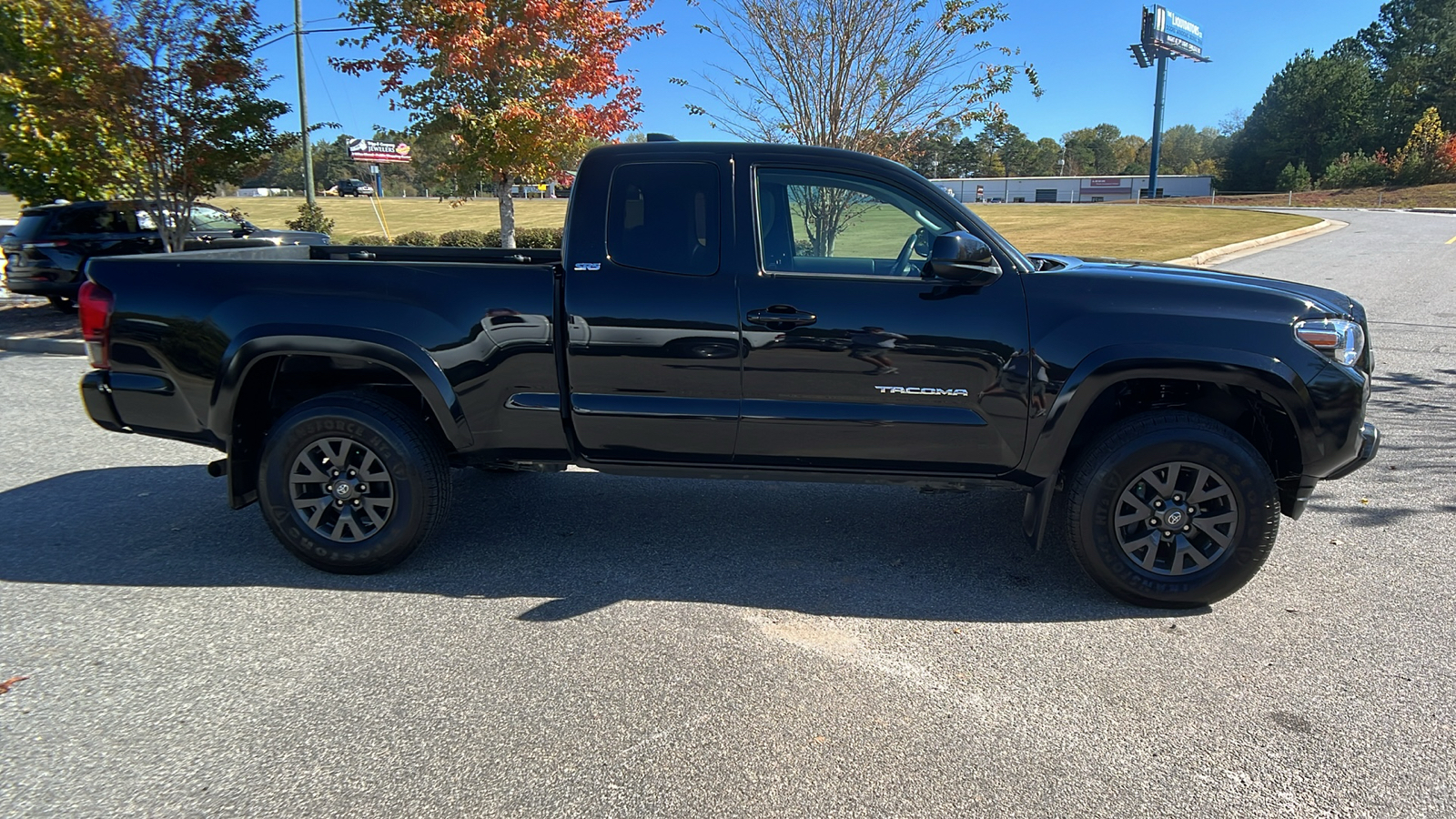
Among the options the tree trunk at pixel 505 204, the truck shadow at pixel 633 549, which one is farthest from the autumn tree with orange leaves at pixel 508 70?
the truck shadow at pixel 633 549

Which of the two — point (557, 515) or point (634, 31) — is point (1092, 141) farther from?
point (557, 515)

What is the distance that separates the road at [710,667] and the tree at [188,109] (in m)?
8.05

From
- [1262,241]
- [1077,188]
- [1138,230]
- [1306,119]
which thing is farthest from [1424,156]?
[1262,241]

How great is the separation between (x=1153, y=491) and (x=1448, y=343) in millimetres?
9214

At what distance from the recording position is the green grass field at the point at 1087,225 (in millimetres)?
23703

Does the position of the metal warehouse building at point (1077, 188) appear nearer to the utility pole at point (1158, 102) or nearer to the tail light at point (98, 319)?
the utility pole at point (1158, 102)

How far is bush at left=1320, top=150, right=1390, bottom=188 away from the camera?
62.4 metres

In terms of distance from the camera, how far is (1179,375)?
12.4 ft

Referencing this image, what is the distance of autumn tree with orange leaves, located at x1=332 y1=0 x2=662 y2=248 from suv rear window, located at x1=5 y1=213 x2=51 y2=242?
4.71 meters

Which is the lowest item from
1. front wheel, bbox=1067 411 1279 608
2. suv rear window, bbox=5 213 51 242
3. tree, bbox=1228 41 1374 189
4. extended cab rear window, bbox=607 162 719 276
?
front wheel, bbox=1067 411 1279 608

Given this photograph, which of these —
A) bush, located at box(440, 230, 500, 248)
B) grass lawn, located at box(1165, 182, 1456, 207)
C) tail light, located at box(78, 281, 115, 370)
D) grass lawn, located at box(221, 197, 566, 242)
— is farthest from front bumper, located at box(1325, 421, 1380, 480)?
grass lawn, located at box(1165, 182, 1456, 207)

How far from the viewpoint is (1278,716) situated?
3.12 meters

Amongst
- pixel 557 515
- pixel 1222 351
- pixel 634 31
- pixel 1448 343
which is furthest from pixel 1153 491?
pixel 634 31

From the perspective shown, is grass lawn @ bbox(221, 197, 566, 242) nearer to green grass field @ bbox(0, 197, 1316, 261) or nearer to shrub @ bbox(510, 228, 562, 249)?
green grass field @ bbox(0, 197, 1316, 261)
